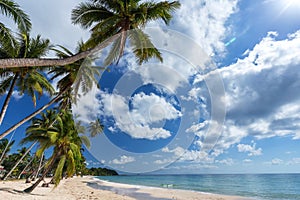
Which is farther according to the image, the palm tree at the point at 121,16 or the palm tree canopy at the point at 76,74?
the palm tree canopy at the point at 76,74

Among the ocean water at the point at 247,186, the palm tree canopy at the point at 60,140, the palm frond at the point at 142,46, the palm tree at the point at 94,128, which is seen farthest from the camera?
the ocean water at the point at 247,186

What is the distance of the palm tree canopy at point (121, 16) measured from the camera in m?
8.70

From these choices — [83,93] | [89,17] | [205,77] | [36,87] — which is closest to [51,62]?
[89,17]

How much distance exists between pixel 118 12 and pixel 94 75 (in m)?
5.17

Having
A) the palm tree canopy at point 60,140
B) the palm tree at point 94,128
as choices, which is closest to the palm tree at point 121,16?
the palm tree canopy at point 60,140

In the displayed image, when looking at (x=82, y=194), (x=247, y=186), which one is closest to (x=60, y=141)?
(x=82, y=194)

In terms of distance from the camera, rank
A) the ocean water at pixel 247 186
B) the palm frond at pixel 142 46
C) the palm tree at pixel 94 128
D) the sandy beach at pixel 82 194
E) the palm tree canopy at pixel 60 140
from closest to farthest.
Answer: the palm frond at pixel 142 46 → the sandy beach at pixel 82 194 → the palm tree canopy at pixel 60 140 → the palm tree at pixel 94 128 → the ocean water at pixel 247 186

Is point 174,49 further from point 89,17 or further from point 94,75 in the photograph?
point 94,75

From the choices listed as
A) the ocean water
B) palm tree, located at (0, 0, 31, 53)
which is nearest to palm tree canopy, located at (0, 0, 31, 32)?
palm tree, located at (0, 0, 31, 53)

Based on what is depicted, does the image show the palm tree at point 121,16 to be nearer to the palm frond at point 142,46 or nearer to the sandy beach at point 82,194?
the palm frond at point 142,46

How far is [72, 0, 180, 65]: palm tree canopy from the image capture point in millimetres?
8703

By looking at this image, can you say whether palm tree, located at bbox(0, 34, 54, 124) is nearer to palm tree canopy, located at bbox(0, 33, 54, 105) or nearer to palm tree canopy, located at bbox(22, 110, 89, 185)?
palm tree canopy, located at bbox(0, 33, 54, 105)

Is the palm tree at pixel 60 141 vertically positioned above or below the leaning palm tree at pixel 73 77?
below

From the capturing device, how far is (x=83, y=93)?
13.1 meters
